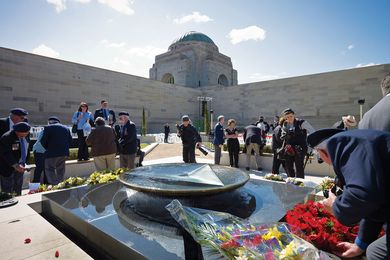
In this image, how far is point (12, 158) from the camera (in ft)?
12.9

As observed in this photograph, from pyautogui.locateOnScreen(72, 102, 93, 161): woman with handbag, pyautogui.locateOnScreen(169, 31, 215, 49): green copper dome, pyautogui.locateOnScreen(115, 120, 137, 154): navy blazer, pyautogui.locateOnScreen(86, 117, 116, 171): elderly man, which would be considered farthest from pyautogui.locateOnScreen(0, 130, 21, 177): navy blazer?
pyautogui.locateOnScreen(169, 31, 215, 49): green copper dome

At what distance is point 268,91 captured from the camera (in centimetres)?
2869

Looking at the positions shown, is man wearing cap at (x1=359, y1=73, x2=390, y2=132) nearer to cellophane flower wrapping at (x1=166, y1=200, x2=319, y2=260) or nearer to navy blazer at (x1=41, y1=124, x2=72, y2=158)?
cellophane flower wrapping at (x1=166, y1=200, x2=319, y2=260)

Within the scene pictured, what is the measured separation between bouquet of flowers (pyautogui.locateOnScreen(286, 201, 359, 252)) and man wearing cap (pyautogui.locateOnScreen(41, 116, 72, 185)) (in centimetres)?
481

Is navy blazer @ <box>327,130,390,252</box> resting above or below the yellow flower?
above

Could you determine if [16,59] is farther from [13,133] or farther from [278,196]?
[278,196]

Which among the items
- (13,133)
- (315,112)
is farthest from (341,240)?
(315,112)

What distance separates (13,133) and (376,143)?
4970 millimetres

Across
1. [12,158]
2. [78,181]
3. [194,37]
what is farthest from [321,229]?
[194,37]

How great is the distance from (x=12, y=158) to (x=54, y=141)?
1.18m

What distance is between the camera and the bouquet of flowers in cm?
187

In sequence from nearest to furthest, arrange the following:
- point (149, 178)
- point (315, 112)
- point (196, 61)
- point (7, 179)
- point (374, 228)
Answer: point (374, 228) → point (149, 178) → point (7, 179) → point (315, 112) → point (196, 61)

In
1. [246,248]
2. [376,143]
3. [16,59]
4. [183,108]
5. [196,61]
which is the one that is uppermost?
[196,61]

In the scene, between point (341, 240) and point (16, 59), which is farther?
point (16, 59)
